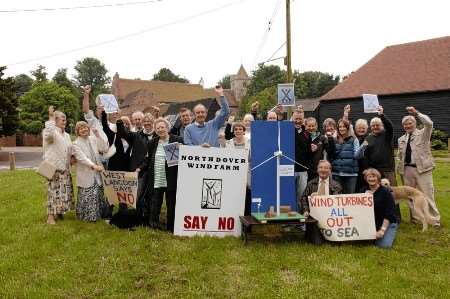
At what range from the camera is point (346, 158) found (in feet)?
24.0

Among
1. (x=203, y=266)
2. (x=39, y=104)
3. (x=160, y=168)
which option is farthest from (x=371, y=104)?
(x=39, y=104)

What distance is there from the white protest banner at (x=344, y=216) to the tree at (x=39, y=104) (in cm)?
5441

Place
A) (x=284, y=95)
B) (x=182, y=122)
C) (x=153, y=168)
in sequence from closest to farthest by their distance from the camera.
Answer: (x=153, y=168) → (x=182, y=122) → (x=284, y=95)

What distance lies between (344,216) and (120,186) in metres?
3.87

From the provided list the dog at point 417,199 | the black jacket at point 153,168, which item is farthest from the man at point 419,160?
the black jacket at point 153,168

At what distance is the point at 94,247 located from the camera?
247 inches

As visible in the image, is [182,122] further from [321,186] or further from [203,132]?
[321,186]

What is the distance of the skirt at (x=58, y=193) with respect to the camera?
752 cm

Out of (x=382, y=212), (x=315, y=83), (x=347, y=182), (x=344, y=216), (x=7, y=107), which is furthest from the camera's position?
(x=315, y=83)

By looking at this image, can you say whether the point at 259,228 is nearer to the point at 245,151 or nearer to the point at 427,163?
the point at 245,151

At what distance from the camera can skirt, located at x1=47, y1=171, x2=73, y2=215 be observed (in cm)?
752

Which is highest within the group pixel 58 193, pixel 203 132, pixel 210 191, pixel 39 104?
pixel 39 104

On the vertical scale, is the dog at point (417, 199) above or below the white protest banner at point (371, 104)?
below

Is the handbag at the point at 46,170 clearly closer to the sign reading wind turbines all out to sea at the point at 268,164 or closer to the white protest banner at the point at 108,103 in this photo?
the white protest banner at the point at 108,103
